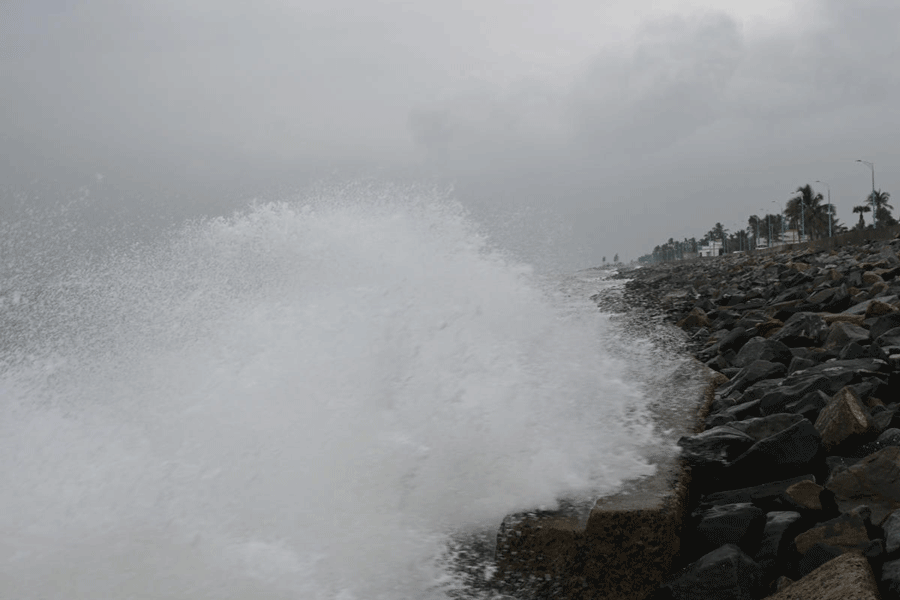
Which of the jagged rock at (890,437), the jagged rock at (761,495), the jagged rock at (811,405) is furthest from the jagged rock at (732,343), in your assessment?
the jagged rock at (761,495)

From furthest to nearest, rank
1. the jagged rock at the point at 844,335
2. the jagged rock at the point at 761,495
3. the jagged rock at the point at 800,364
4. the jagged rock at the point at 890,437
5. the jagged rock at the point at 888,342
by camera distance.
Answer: the jagged rock at the point at 844,335 → the jagged rock at the point at 800,364 → the jagged rock at the point at 888,342 → the jagged rock at the point at 890,437 → the jagged rock at the point at 761,495

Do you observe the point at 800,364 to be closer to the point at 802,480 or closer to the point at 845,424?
the point at 845,424

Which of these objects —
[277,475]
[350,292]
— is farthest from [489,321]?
[277,475]

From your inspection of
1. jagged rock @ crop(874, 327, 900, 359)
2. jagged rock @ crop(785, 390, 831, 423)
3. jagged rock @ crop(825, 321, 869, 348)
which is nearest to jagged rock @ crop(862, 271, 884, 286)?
jagged rock @ crop(825, 321, 869, 348)

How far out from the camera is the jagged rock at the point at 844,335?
19.1ft

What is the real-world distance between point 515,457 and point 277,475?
5.65 ft

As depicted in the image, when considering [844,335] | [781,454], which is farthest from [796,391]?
[844,335]

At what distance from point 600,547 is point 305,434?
3.03 metres

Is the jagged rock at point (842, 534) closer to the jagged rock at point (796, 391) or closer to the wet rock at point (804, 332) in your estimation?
the jagged rock at point (796, 391)

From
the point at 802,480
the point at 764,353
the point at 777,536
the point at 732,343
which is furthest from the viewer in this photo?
the point at 732,343

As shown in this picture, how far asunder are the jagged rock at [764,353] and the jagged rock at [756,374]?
0.32m

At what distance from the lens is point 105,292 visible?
13477 millimetres

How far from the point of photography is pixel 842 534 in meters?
2.93

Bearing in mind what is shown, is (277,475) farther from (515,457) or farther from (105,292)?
(105,292)
